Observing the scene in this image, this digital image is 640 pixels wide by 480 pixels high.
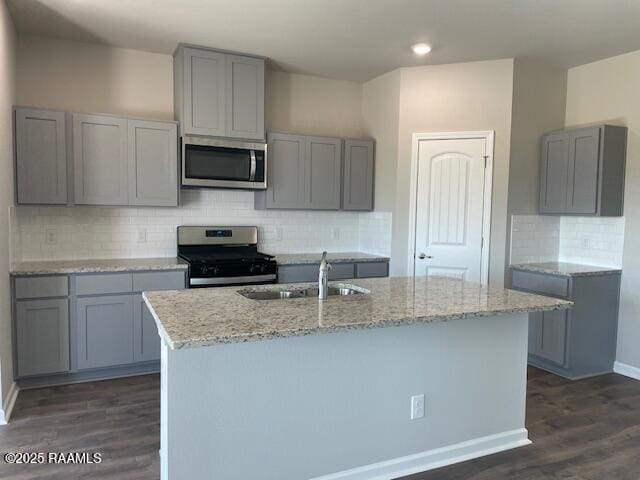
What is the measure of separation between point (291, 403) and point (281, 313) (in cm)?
46

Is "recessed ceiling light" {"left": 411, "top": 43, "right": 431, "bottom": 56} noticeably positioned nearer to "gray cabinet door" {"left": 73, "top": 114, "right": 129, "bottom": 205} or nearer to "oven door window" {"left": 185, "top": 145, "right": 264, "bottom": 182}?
"oven door window" {"left": 185, "top": 145, "right": 264, "bottom": 182}

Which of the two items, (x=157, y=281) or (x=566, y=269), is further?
(x=566, y=269)

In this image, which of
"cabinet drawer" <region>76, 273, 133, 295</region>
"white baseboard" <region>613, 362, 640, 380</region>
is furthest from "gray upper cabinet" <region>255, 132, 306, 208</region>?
"white baseboard" <region>613, 362, 640, 380</region>

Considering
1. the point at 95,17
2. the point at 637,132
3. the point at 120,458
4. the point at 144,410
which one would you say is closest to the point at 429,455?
the point at 120,458

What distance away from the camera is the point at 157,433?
2861 mm

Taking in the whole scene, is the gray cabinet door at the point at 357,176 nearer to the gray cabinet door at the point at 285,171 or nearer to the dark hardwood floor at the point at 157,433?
the gray cabinet door at the point at 285,171

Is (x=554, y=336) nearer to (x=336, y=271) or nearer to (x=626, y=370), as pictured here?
(x=626, y=370)

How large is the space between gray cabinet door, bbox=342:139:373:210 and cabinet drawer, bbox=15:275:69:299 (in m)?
2.63

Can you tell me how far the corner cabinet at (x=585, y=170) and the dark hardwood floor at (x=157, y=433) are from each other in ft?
5.01

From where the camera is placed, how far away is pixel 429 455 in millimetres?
2545

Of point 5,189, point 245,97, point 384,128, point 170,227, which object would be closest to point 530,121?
point 384,128

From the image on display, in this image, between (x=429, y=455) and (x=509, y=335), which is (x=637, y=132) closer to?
(x=509, y=335)

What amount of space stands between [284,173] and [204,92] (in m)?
1.03

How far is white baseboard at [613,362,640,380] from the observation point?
4.01 m
